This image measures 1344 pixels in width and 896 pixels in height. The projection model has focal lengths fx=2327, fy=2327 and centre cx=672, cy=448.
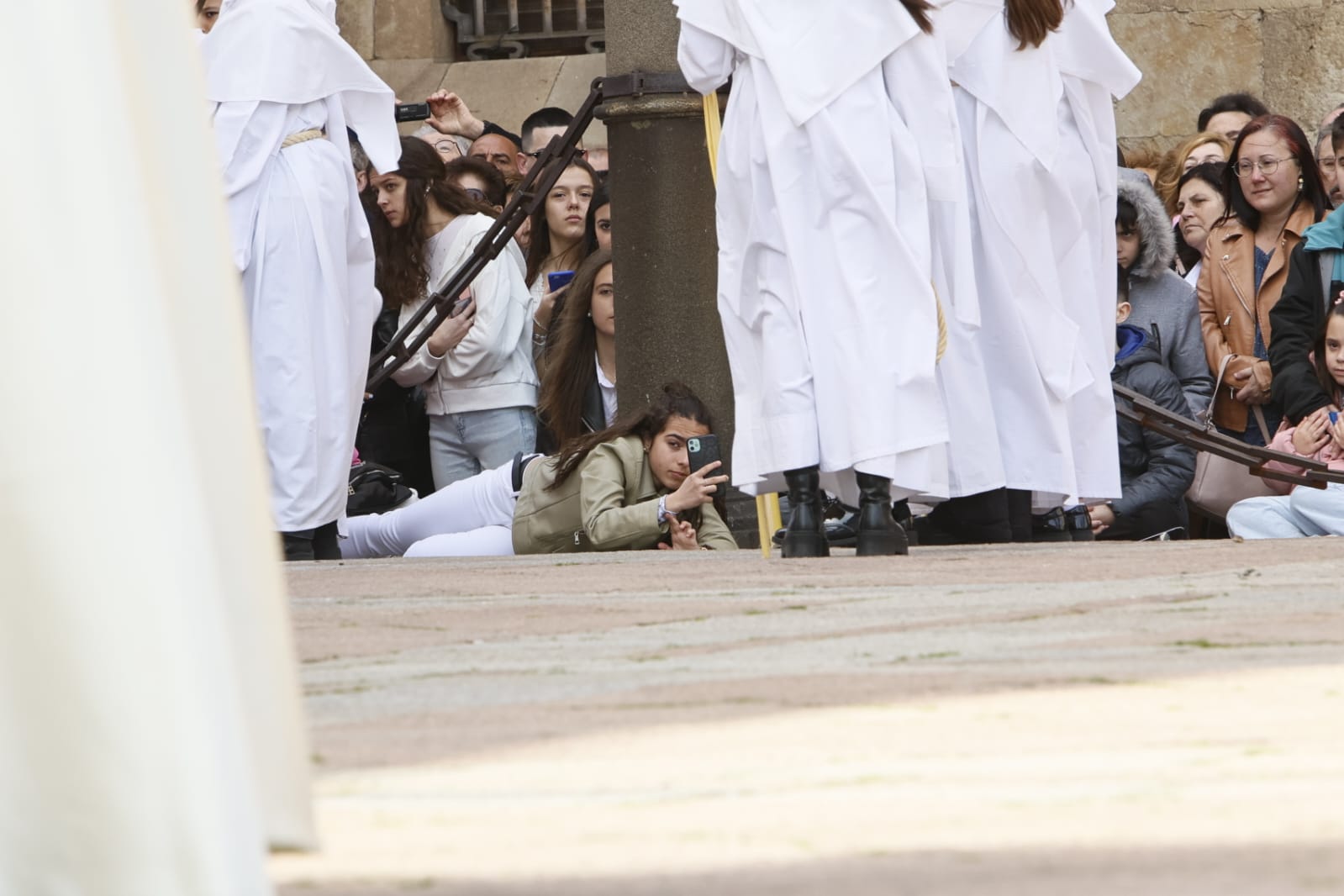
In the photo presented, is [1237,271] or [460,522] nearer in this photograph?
[460,522]

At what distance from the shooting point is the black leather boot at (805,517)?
5.44m

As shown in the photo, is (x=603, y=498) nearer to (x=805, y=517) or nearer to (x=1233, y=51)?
(x=805, y=517)

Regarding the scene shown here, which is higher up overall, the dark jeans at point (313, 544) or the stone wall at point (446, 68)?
the stone wall at point (446, 68)

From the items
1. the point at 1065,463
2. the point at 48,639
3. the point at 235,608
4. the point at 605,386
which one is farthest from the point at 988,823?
the point at 605,386

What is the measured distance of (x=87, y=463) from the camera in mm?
1403

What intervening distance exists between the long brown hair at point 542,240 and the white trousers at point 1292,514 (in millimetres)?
2932

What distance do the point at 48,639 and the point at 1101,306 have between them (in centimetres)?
566

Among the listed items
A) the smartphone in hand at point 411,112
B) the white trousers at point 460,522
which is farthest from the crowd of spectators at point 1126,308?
the smartphone in hand at point 411,112

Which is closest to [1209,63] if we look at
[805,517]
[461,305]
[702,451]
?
[461,305]

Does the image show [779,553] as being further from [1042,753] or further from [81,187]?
[81,187]

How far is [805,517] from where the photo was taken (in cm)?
545

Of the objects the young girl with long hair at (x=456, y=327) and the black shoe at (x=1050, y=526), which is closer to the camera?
the black shoe at (x=1050, y=526)

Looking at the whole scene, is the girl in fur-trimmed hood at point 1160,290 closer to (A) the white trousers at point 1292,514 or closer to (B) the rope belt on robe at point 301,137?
(A) the white trousers at point 1292,514

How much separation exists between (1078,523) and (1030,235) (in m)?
1.04
